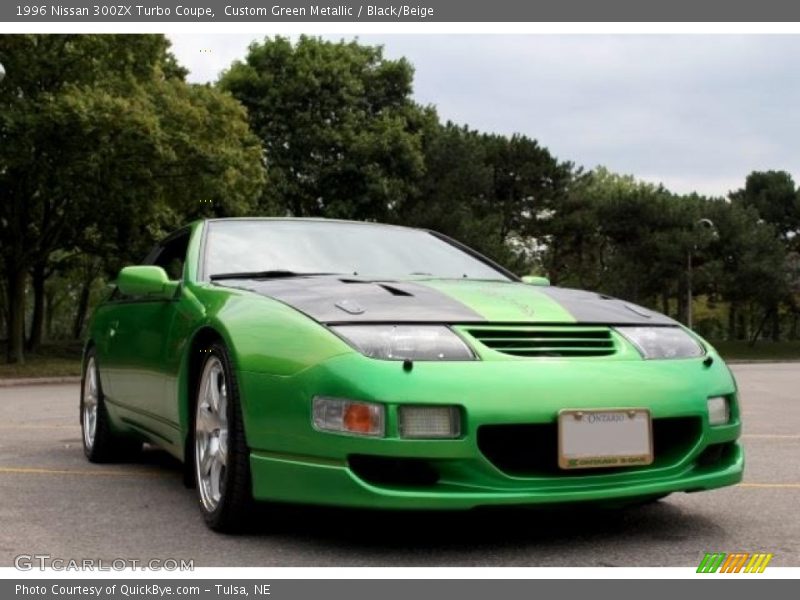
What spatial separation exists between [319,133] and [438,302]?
30130mm

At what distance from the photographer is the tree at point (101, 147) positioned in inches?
771

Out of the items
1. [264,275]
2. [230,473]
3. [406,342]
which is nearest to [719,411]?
[406,342]

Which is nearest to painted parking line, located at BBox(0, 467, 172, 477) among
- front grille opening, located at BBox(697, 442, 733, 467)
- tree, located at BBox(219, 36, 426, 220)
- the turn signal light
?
the turn signal light

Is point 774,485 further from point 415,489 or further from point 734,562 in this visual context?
point 415,489

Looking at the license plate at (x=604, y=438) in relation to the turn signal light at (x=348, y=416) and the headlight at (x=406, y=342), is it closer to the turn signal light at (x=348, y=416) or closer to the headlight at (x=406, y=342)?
the headlight at (x=406, y=342)

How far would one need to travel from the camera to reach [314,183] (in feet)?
111

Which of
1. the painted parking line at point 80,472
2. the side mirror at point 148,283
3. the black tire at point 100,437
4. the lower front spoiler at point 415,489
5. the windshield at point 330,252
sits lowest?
the painted parking line at point 80,472

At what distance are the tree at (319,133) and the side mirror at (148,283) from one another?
2794 centimetres

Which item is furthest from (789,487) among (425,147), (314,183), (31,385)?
(425,147)

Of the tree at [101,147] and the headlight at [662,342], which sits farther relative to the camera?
the tree at [101,147]

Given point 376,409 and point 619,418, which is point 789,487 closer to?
point 619,418

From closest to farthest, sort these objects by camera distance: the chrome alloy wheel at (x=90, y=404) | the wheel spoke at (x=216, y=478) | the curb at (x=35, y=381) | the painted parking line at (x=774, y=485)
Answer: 1. the wheel spoke at (x=216, y=478)
2. the painted parking line at (x=774, y=485)
3. the chrome alloy wheel at (x=90, y=404)
4. the curb at (x=35, y=381)

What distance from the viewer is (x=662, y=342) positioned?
3.85 meters

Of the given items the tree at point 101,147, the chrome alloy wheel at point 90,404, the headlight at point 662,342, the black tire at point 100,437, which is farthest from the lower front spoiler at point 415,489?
the tree at point 101,147
